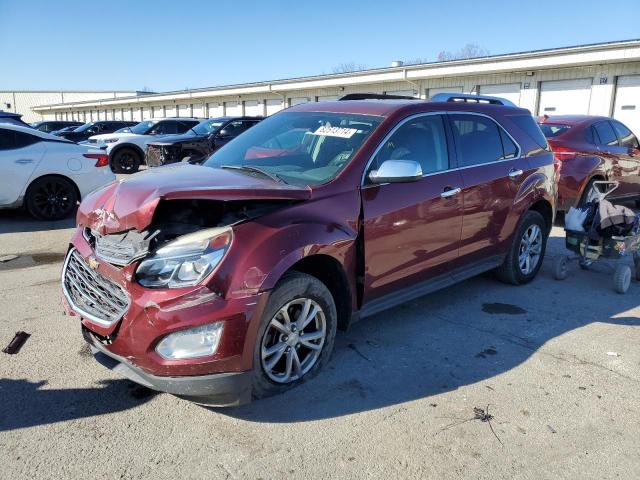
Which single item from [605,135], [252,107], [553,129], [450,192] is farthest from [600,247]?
[252,107]

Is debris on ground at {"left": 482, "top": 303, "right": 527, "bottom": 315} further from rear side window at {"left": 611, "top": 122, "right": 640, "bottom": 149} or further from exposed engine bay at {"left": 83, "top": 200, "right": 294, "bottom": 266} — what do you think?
rear side window at {"left": 611, "top": 122, "right": 640, "bottom": 149}

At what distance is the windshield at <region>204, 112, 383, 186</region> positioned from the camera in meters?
3.76

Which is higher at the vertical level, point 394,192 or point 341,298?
point 394,192

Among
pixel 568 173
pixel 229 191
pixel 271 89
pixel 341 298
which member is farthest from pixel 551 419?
pixel 271 89

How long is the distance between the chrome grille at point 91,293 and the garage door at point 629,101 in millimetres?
16800

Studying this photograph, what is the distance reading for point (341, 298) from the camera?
3629 mm

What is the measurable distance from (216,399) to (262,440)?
0.34 meters

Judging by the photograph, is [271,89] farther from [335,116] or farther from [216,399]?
[216,399]

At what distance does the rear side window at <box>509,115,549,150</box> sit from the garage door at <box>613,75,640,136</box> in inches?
485

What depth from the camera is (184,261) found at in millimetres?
2830

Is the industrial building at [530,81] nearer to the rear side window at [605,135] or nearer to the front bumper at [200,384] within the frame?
the rear side window at [605,135]

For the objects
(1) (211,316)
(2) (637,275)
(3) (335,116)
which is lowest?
(2) (637,275)

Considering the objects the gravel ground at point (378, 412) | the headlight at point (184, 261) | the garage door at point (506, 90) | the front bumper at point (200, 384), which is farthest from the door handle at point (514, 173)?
the garage door at point (506, 90)

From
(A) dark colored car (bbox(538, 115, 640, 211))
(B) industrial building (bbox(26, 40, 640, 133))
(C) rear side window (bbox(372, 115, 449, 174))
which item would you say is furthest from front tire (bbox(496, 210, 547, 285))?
(B) industrial building (bbox(26, 40, 640, 133))
